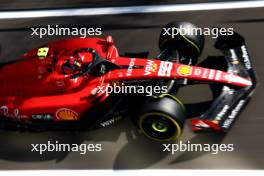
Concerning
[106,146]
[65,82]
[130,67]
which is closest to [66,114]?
[65,82]

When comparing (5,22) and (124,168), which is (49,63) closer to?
(124,168)

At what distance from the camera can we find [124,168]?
213 inches

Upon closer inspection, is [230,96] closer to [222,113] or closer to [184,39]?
[222,113]

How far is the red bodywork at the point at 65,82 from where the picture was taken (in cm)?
528

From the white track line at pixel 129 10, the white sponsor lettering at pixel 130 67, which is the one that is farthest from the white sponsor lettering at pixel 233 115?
the white track line at pixel 129 10

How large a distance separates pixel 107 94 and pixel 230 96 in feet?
5.03

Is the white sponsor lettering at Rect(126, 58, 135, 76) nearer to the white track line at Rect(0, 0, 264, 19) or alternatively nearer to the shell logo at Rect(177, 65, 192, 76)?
the shell logo at Rect(177, 65, 192, 76)

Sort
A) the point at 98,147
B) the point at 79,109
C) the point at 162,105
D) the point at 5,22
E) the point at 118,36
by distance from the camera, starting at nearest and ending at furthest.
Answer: the point at 162,105 → the point at 79,109 → the point at 98,147 → the point at 118,36 → the point at 5,22

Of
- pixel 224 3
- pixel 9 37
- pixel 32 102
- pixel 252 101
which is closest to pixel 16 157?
pixel 32 102

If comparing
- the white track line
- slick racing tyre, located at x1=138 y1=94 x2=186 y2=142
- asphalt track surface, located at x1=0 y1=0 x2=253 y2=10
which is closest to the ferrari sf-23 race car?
slick racing tyre, located at x1=138 y1=94 x2=186 y2=142

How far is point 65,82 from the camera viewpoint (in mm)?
5391

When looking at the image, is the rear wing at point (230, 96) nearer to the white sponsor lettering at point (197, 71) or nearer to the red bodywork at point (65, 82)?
the red bodywork at point (65, 82)

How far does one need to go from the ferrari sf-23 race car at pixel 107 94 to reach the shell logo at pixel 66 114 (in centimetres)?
1

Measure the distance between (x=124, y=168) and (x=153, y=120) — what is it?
81 cm
